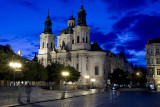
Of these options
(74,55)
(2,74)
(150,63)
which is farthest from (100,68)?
(2,74)

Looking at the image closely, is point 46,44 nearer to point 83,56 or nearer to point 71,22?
point 71,22

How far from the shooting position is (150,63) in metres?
69.4

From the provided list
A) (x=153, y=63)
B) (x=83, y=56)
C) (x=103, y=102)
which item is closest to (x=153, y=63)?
(x=153, y=63)

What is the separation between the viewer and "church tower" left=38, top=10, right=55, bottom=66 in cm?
9341

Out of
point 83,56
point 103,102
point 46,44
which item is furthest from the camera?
point 46,44

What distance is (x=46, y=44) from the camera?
310 feet

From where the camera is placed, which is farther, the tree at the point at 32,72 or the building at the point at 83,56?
the building at the point at 83,56

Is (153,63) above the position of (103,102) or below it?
above

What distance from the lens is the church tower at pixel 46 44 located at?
93412 mm

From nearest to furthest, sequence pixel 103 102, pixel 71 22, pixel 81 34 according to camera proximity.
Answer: pixel 103 102 → pixel 81 34 → pixel 71 22

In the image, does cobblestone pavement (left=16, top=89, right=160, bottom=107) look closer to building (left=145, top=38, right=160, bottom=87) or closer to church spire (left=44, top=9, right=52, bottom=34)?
building (left=145, top=38, right=160, bottom=87)

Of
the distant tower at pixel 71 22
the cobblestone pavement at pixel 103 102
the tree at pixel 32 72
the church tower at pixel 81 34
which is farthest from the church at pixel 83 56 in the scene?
the cobblestone pavement at pixel 103 102

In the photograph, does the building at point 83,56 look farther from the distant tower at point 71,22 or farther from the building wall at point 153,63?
the building wall at point 153,63

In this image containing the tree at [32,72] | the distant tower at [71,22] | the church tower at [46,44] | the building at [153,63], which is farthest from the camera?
the distant tower at [71,22]
